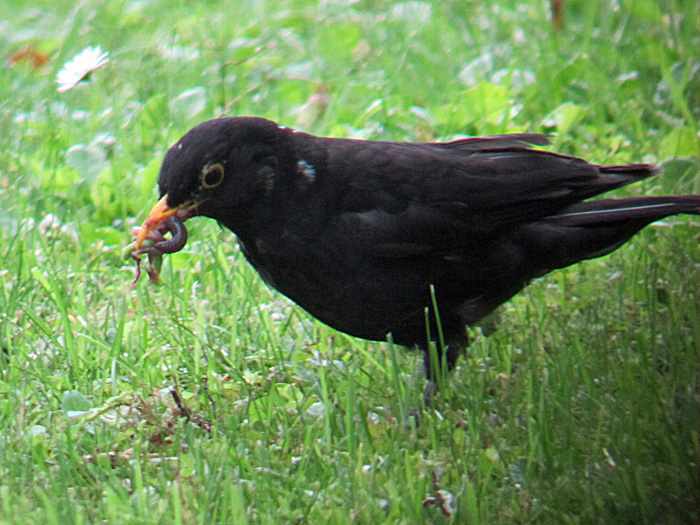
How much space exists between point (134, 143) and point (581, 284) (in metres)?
2.55

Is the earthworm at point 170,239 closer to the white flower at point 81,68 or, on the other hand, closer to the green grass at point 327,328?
the green grass at point 327,328

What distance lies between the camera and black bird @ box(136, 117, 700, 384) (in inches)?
126

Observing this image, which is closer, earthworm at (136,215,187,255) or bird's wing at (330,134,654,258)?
earthworm at (136,215,187,255)

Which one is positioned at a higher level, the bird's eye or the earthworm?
the bird's eye

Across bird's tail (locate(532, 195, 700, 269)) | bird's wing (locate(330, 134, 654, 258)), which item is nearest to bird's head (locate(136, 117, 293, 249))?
bird's wing (locate(330, 134, 654, 258))

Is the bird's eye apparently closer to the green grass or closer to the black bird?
the black bird

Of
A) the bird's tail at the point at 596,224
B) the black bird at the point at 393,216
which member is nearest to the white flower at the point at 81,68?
the black bird at the point at 393,216

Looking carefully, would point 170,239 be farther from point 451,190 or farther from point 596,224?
point 596,224

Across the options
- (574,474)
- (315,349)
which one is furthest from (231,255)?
(574,474)

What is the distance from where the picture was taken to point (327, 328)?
3.97 m

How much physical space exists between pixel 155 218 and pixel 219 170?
0.25 meters

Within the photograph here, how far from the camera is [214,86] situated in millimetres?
5879

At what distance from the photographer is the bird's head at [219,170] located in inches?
122

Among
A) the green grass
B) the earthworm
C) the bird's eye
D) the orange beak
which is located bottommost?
the green grass
